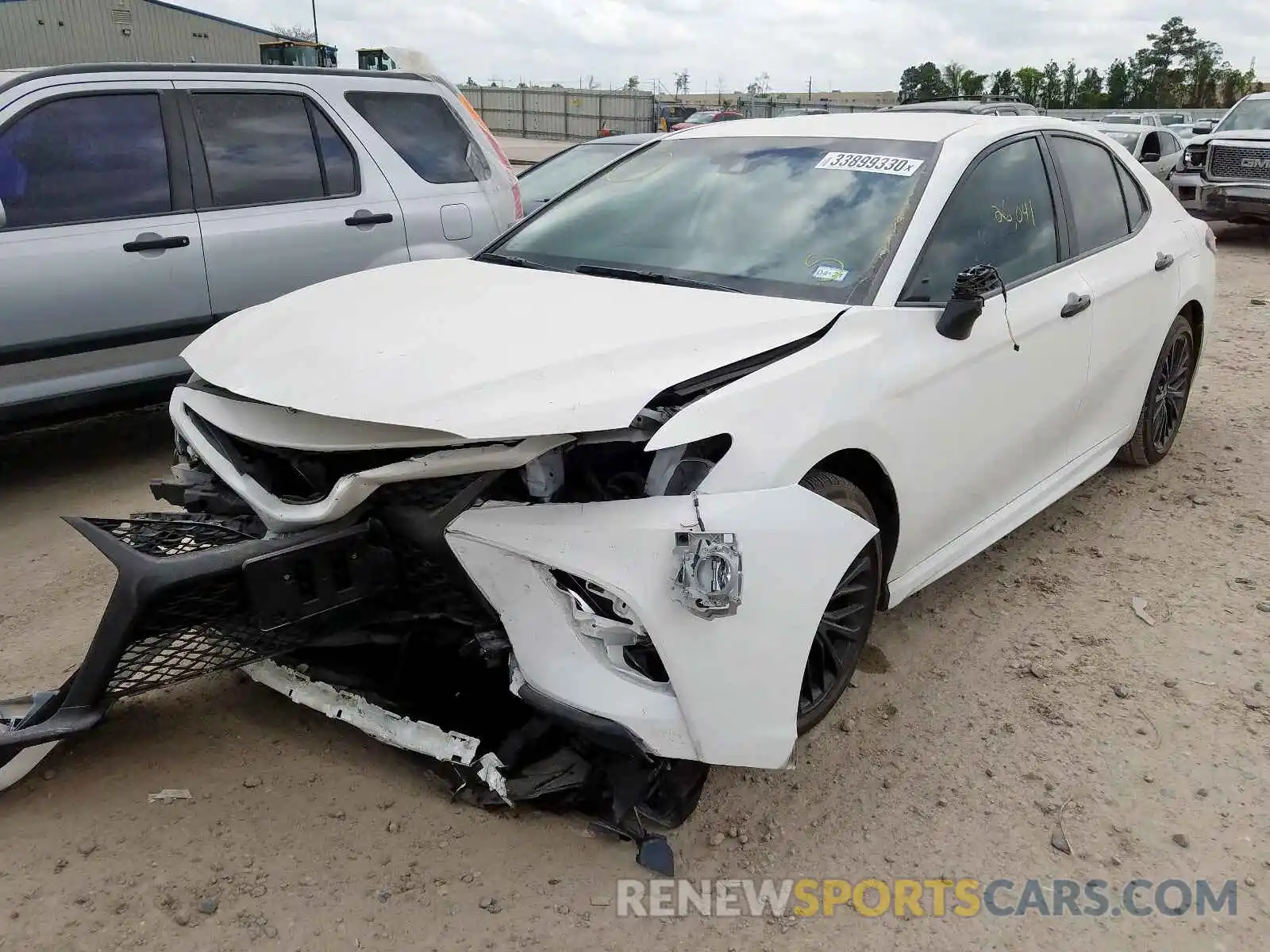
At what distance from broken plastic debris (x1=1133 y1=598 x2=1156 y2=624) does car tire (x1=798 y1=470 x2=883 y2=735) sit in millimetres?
1388

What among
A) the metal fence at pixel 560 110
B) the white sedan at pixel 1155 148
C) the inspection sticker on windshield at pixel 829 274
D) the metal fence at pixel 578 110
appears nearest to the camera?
the inspection sticker on windshield at pixel 829 274

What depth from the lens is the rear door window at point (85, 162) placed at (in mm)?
4355

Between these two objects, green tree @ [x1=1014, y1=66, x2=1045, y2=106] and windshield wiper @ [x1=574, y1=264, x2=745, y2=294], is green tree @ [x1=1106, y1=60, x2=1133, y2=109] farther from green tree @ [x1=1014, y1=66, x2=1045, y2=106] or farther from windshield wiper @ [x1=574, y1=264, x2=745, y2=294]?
windshield wiper @ [x1=574, y1=264, x2=745, y2=294]

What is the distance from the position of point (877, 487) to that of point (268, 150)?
379 centimetres

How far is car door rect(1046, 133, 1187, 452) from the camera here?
4031mm

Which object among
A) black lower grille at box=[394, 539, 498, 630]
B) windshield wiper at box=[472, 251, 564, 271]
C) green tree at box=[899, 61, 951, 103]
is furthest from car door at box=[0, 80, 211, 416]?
green tree at box=[899, 61, 951, 103]

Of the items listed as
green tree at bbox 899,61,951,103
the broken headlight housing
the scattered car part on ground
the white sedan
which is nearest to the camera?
the broken headlight housing

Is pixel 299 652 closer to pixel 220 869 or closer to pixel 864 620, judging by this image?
pixel 220 869

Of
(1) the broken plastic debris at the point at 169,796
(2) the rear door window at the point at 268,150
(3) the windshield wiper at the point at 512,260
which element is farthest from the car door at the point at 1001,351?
(2) the rear door window at the point at 268,150

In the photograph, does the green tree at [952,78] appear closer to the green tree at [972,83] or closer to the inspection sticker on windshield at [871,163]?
the green tree at [972,83]

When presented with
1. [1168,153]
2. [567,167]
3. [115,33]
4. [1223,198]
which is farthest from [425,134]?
[115,33]

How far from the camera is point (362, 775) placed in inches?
109

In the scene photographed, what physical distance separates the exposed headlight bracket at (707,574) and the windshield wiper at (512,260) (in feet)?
5.06

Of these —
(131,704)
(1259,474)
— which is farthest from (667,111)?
(131,704)
